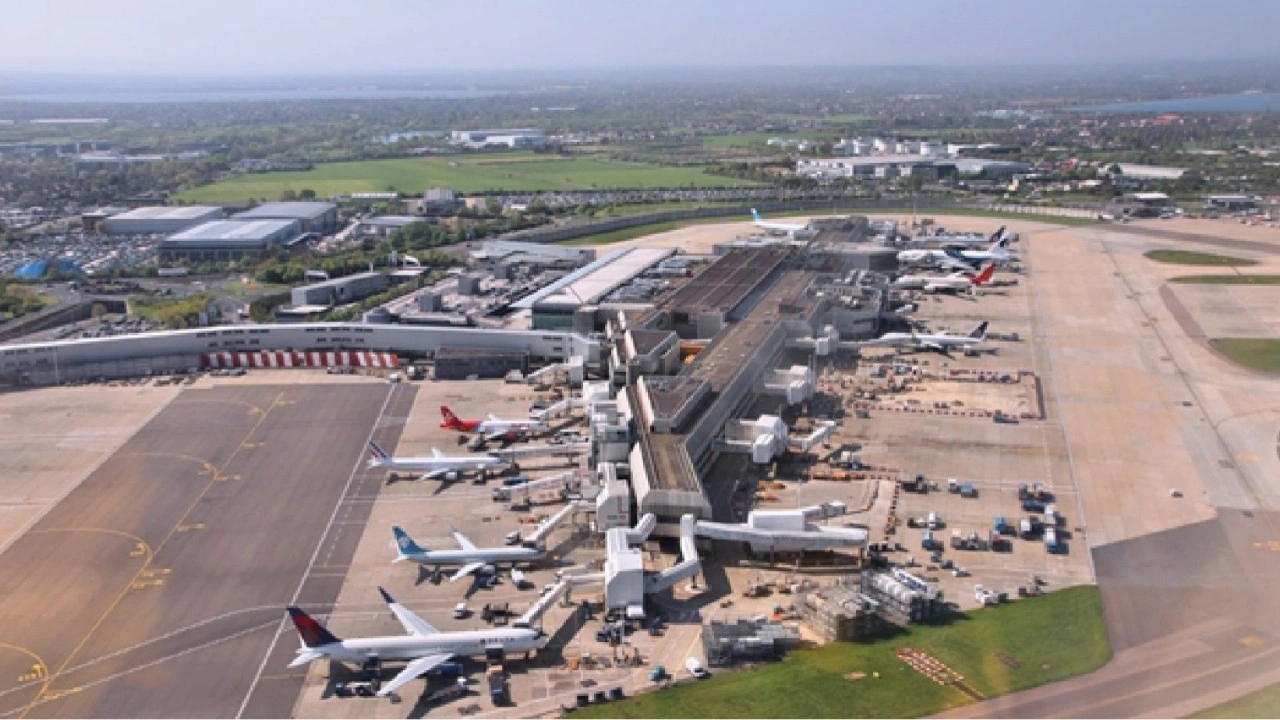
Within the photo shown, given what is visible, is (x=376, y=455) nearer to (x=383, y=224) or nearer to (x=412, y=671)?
(x=412, y=671)

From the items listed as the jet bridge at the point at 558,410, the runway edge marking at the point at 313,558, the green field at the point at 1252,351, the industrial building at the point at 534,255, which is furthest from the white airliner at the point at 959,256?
the runway edge marking at the point at 313,558

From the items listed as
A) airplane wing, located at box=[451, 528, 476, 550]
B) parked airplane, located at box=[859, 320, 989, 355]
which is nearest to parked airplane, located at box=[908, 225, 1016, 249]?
parked airplane, located at box=[859, 320, 989, 355]

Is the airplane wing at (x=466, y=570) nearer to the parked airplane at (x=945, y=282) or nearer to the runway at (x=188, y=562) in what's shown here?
the runway at (x=188, y=562)

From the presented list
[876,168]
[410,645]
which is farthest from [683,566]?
[876,168]

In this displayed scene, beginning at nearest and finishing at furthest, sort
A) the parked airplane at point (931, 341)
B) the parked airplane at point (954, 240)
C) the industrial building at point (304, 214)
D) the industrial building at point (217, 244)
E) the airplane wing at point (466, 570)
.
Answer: the airplane wing at point (466, 570)
the parked airplane at point (931, 341)
the parked airplane at point (954, 240)
the industrial building at point (217, 244)
the industrial building at point (304, 214)

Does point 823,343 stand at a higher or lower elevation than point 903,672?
higher

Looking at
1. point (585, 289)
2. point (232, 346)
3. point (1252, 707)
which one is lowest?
point (232, 346)

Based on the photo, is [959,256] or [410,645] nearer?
[410,645]

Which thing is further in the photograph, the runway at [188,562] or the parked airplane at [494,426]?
the parked airplane at [494,426]
